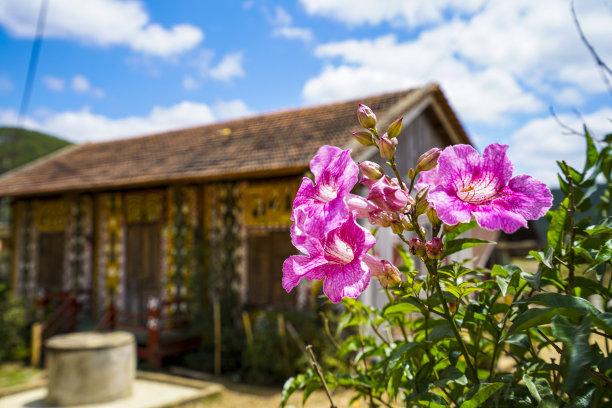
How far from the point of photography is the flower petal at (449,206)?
30.4 inches

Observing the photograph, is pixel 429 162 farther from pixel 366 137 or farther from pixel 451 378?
pixel 451 378

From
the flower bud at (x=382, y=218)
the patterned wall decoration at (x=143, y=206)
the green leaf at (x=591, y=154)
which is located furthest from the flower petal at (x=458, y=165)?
the patterned wall decoration at (x=143, y=206)

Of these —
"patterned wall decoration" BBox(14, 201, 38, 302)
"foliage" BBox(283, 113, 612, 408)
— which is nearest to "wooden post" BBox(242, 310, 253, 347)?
"patterned wall decoration" BBox(14, 201, 38, 302)

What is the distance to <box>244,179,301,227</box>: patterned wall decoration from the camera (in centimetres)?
902

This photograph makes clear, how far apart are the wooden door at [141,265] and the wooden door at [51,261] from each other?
2264 mm

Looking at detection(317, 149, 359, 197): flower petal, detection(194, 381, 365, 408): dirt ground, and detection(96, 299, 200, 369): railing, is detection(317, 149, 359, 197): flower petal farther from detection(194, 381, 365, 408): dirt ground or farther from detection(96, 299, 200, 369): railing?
detection(96, 299, 200, 369): railing

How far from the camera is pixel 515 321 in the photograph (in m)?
0.85

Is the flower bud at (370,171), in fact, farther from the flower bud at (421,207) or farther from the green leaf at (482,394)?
the green leaf at (482,394)

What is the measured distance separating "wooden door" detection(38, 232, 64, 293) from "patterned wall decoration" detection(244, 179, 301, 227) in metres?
5.68

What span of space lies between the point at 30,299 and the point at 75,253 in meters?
2.06

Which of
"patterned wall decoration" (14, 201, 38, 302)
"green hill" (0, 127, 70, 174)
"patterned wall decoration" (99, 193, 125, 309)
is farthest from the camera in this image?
"green hill" (0, 127, 70, 174)

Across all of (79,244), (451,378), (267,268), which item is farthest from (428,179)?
(79,244)

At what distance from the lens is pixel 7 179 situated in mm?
13242

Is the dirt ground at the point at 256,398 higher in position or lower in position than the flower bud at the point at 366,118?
Answer: lower
